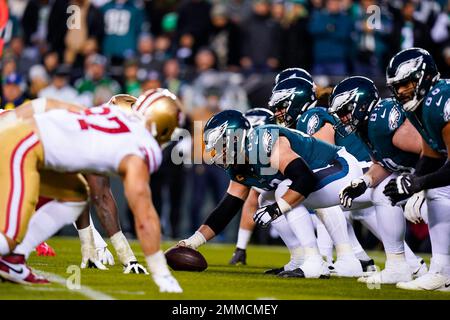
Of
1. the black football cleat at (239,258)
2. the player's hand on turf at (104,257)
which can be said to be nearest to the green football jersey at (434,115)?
the player's hand on turf at (104,257)

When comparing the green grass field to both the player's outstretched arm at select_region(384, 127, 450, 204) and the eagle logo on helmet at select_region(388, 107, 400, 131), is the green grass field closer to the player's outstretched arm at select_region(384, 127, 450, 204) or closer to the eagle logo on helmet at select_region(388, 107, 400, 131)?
the player's outstretched arm at select_region(384, 127, 450, 204)

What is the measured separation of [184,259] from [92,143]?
232 cm

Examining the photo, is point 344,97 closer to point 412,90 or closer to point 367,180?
point 367,180

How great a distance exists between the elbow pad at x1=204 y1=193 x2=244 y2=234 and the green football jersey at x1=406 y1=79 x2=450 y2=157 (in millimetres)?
2072

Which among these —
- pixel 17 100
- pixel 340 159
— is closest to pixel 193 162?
pixel 17 100

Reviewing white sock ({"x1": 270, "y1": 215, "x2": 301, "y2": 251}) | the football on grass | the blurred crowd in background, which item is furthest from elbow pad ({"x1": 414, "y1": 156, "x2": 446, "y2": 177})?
the blurred crowd in background

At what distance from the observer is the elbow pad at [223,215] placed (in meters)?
8.83

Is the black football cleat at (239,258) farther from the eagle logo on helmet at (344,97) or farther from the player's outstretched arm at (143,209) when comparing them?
the player's outstretched arm at (143,209)

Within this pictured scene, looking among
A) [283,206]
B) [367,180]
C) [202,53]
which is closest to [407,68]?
[367,180]

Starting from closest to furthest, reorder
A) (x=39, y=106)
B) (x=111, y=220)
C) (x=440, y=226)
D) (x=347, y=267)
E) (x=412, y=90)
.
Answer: (x=39, y=106)
(x=412, y=90)
(x=440, y=226)
(x=111, y=220)
(x=347, y=267)

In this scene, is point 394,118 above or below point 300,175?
above

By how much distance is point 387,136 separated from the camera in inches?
308

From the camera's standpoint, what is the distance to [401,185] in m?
7.05
